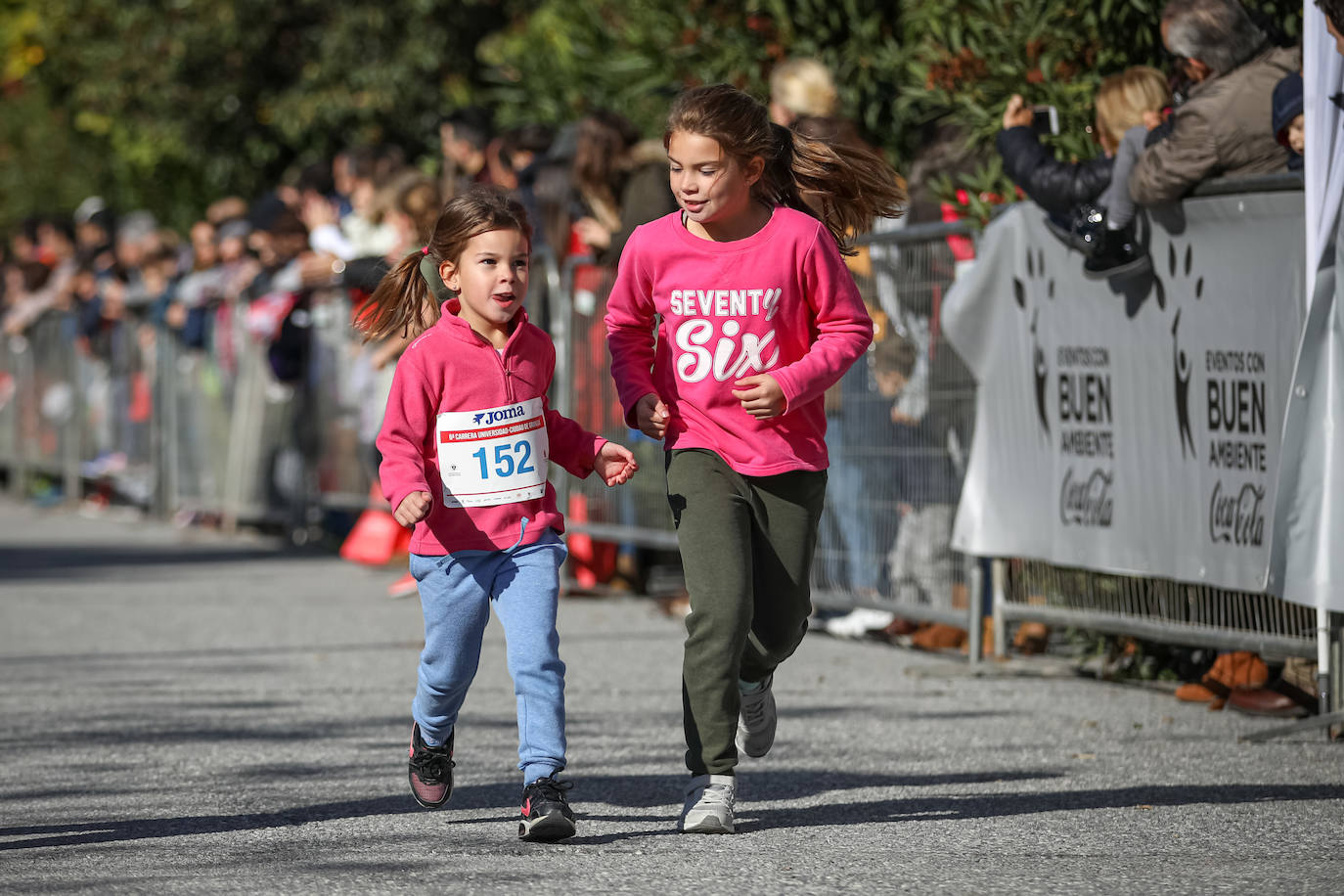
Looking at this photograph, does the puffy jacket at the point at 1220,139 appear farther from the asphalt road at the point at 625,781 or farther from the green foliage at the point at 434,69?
the asphalt road at the point at 625,781

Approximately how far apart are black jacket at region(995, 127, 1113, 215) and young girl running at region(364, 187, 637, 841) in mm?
2914

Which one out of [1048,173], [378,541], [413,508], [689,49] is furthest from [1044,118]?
[378,541]

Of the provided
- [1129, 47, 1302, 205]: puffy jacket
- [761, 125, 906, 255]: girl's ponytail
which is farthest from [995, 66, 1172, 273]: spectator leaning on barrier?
[761, 125, 906, 255]: girl's ponytail

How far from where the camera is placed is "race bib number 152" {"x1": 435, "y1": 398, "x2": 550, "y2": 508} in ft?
17.4

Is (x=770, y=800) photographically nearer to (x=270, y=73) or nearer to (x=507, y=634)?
(x=507, y=634)

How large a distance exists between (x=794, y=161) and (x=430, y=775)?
184 centimetres

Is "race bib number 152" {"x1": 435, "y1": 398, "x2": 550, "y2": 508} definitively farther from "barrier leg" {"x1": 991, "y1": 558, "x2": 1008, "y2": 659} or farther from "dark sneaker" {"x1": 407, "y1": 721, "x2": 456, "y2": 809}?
"barrier leg" {"x1": 991, "y1": 558, "x2": 1008, "y2": 659}

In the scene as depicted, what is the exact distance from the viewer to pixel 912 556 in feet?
29.5

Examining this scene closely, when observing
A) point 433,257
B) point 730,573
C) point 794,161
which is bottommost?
point 730,573

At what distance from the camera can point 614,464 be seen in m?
5.30

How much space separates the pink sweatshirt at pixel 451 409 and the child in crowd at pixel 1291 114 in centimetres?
278

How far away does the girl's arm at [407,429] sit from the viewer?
5.23 meters

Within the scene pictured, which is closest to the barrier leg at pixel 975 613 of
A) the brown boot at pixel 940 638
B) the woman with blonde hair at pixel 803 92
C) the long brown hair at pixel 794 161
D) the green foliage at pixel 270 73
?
the brown boot at pixel 940 638

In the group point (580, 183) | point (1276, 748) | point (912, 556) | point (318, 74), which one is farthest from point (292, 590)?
point (318, 74)
